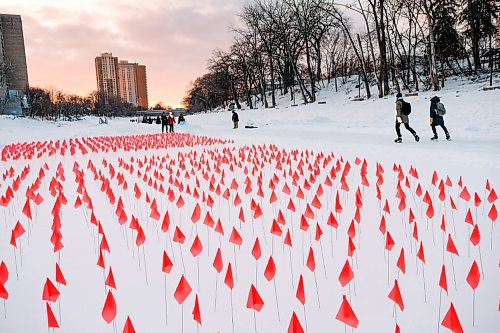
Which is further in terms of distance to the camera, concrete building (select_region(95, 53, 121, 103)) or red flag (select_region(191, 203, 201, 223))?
concrete building (select_region(95, 53, 121, 103))

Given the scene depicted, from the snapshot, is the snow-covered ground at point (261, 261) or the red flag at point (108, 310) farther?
the snow-covered ground at point (261, 261)

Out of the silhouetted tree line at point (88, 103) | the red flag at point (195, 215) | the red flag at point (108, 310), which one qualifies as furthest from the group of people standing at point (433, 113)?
the silhouetted tree line at point (88, 103)

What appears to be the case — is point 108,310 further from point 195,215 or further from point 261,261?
point 195,215

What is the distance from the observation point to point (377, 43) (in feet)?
137

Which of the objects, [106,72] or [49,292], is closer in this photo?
[49,292]

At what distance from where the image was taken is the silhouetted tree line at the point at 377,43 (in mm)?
30375

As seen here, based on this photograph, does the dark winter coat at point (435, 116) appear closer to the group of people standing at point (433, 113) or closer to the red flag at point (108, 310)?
the group of people standing at point (433, 113)

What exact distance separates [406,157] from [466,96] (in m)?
15.0

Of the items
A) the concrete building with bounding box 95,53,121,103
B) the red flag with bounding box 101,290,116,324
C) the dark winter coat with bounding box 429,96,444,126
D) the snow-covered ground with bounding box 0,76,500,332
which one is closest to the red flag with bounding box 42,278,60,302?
the snow-covered ground with bounding box 0,76,500,332

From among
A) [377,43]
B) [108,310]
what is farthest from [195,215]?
[377,43]

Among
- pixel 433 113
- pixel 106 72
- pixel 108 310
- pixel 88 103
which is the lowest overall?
pixel 108 310

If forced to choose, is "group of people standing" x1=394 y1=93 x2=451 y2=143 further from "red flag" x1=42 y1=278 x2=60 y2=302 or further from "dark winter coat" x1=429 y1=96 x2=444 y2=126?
"red flag" x1=42 y1=278 x2=60 y2=302

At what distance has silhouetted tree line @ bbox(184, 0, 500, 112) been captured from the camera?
1196 inches

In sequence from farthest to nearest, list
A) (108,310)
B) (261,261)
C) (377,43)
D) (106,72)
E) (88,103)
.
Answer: (106,72), (88,103), (377,43), (261,261), (108,310)
